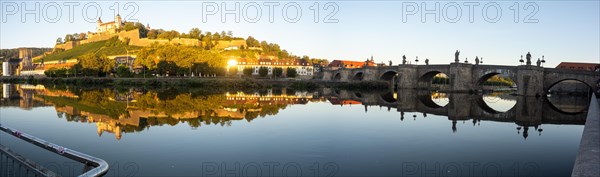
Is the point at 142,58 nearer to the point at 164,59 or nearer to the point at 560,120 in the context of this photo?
the point at 164,59

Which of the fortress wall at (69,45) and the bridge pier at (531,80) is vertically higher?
the fortress wall at (69,45)

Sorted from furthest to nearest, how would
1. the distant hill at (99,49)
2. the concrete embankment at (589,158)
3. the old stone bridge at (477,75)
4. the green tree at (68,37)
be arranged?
1. the green tree at (68,37)
2. the distant hill at (99,49)
3. the old stone bridge at (477,75)
4. the concrete embankment at (589,158)

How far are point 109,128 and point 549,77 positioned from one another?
38660mm

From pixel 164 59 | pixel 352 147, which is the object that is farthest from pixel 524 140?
pixel 164 59

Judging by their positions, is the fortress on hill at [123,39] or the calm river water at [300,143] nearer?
the calm river water at [300,143]

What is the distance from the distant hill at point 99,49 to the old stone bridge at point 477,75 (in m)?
80.3

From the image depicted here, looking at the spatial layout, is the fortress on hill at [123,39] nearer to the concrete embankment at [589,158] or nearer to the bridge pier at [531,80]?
the bridge pier at [531,80]

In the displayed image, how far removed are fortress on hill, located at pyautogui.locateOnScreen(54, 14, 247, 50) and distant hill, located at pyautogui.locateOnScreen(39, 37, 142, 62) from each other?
7.79 feet

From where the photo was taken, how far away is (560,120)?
2191cm

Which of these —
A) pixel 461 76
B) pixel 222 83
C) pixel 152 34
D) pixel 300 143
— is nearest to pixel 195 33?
pixel 152 34

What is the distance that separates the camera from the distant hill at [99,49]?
121375 mm

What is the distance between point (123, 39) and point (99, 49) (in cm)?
736
